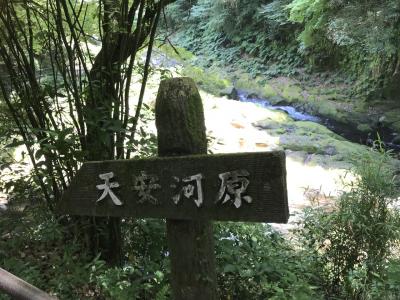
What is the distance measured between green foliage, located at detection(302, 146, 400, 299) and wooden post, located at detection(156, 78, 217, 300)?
1.86 m

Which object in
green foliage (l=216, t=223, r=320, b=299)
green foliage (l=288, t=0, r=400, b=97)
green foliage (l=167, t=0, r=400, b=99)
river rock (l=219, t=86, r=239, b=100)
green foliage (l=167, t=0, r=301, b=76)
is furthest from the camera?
green foliage (l=167, t=0, r=301, b=76)

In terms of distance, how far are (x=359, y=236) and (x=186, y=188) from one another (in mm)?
2245

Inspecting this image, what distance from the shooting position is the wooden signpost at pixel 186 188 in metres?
1.56

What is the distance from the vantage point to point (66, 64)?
299cm

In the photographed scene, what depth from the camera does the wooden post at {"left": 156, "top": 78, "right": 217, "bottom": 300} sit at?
180 cm

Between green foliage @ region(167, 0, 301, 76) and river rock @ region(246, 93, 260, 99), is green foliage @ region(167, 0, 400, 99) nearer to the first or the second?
green foliage @ region(167, 0, 301, 76)

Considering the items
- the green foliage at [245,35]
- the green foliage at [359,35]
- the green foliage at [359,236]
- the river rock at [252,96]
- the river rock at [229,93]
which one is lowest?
the green foliage at [359,236]

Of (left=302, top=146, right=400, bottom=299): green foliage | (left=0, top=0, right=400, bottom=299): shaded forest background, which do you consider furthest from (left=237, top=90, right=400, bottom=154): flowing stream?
(left=0, top=0, right=400, bottom=299): shaded forest background

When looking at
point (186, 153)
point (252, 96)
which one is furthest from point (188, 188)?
point (252, 96)

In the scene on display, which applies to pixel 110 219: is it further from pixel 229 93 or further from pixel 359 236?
pixel 229 93

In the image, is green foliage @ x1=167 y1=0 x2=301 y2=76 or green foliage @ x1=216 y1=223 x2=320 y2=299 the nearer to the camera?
green foliage @ x1=216 y1=223 x2=320 y2=299

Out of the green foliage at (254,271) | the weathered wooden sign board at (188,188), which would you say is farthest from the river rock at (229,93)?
the weathered wooden sign board at (188,188)

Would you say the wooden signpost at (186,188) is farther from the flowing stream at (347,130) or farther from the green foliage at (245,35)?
the green foliage at (245,35)

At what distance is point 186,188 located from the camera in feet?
5.62
